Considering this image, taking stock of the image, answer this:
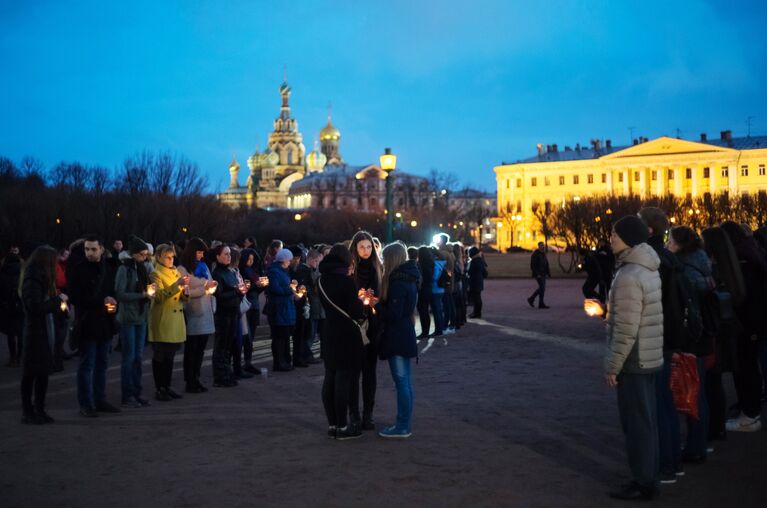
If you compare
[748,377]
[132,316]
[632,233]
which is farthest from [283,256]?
[632,233]

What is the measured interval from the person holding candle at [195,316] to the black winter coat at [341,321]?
3.38 meters

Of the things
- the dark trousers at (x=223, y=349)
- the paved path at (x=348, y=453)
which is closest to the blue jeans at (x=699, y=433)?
the paved path at (x=348, y=453)

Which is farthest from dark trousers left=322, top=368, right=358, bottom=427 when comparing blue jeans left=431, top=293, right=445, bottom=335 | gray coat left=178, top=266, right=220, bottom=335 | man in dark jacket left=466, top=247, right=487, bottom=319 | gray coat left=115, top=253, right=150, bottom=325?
man in dark jacket left=466, top=247, right=487, bottom=319

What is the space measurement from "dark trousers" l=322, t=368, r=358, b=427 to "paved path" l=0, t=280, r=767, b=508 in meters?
0.24

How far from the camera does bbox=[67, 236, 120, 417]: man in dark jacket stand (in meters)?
10.9

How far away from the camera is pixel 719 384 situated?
9.13 meters

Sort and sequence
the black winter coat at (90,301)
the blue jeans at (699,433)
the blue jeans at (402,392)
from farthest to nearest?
the black winter coat at (90,301) < the blue jeans at (402,392) < the blue jeans at (699,433)

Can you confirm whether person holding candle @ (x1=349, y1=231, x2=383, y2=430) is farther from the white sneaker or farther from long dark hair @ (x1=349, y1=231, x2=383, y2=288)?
the white sneaker

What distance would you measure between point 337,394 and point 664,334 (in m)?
3.40

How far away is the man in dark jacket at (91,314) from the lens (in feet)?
35.7

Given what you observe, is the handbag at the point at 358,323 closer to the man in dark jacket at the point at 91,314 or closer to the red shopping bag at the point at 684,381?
the man in dark jacket at the point at 91,314

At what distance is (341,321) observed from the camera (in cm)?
941

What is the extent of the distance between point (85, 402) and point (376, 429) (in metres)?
3.53

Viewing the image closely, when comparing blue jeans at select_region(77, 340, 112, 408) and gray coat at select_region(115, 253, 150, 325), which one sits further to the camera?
gray coat at select_region(115, 253, 150, 325)
